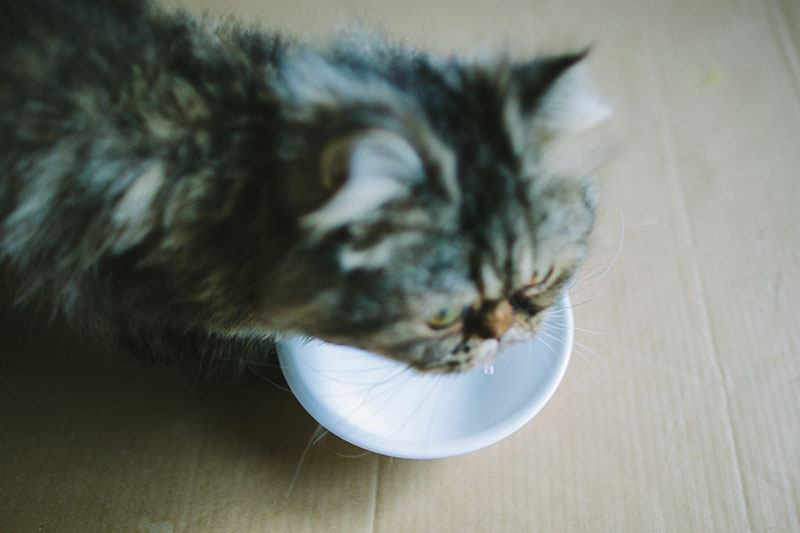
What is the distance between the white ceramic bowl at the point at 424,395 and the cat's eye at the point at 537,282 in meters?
0.18

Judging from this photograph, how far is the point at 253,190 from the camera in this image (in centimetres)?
57

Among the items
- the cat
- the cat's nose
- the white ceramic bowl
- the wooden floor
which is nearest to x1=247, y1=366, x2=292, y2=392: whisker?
the wooden floor

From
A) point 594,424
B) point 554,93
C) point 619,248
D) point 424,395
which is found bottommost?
point 594,424

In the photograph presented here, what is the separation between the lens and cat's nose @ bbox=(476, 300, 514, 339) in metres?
0.61

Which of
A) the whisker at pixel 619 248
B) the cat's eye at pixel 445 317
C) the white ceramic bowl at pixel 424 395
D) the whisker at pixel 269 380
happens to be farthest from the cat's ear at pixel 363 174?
the whisker at pixel 619 248

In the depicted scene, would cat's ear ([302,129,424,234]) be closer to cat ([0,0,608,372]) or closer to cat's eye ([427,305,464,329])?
cat ([0,0,608,372])

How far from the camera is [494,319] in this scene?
63 cm

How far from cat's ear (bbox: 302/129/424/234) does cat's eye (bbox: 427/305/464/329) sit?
0.14 metres

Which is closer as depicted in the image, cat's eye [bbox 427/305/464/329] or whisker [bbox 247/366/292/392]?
cat's eye [bbox 427/305/464/329]

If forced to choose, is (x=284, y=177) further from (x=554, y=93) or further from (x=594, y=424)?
(x=594, y=424)

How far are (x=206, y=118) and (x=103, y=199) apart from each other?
0.14m

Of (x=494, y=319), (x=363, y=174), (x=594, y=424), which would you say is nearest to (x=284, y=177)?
(x=363, y=174)

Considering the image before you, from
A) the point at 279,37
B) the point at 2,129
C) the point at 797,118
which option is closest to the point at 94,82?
the point at 2,129

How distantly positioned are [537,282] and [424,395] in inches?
13.3
